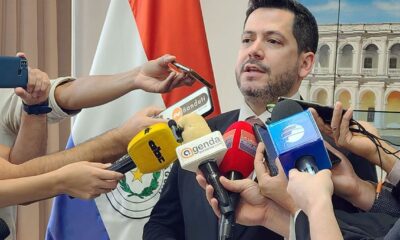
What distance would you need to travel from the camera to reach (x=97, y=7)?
3.03 meters

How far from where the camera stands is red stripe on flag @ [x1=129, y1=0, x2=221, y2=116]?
6.77 feet

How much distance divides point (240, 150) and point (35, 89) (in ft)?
2.25

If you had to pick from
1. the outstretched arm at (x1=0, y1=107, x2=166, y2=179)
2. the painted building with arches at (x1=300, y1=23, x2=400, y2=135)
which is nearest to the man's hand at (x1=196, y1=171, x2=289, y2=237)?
the outstretched arm at (x1=0, y1=107, x2=166, y2=179)

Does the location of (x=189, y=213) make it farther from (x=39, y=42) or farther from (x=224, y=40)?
(x=39, y=42)

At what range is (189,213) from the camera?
Answer: 1.42 meters

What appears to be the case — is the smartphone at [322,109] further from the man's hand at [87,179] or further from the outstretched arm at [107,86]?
the outstretched arm at [107,86]

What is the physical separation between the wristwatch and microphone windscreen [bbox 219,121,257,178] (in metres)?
A: 0.71

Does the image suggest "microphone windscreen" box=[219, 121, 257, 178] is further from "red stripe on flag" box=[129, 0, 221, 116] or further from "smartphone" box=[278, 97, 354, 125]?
"red stripe on flag" box=[129, 0, 221, 116]

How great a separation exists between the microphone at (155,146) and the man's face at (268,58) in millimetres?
466

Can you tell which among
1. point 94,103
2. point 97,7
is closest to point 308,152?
point 94,103

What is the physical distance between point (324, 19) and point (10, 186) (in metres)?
1.59

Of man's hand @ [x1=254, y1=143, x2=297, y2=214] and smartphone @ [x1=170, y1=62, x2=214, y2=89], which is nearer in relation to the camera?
man's hand @ [x1=254, y1=143, x2=297, y2=214]

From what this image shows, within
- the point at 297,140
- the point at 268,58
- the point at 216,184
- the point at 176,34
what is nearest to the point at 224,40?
the point at 176,34

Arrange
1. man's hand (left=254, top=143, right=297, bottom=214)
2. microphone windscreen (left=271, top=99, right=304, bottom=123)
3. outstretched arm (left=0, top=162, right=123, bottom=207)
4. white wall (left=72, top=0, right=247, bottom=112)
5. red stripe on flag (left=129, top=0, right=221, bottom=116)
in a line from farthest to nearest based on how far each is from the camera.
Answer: white wall (left=72, top=0, right=247, bottom=112)
red stripe on flag (left=129, top=0, right=221, bottom=116)
outstretched arm (left=0, top=162, right=123, bottom=207)
man's hand (left=254, top=143, right=297, bottom=214)
microphone windscreen (left=271, top=99, right=304, bottom=123)
